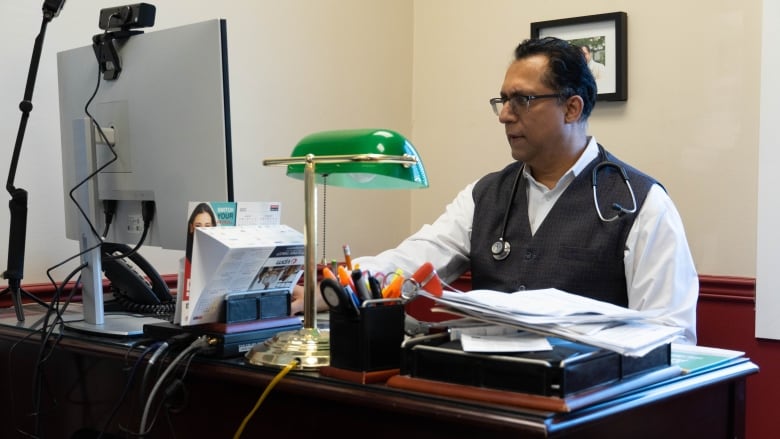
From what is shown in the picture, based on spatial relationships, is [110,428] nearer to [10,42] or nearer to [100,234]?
[100,234]

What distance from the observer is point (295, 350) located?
1324mm

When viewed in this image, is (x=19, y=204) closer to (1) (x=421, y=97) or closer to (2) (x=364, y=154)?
(2) (x=364, y=154)

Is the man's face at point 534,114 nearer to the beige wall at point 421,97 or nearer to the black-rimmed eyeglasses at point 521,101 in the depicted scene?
the black-rimmed eyeglasses at point 521,101

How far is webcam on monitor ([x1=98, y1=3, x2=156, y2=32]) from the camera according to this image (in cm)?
182

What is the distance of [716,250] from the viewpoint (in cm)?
280

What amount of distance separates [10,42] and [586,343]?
180cm

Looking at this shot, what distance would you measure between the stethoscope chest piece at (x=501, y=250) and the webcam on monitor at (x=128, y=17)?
1.06 metres

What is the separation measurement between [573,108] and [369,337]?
134 cm

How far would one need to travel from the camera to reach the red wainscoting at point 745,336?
2605 millimetres

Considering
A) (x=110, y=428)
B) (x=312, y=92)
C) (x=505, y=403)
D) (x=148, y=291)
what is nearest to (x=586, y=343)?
(x=505, y=403)

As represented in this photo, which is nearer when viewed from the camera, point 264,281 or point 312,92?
point 264,281

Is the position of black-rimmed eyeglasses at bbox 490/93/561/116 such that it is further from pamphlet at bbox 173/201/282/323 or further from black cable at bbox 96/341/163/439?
black cable at bbox 96/341/163/439

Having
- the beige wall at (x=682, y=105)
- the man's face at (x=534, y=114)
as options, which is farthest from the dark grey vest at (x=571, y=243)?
the beige wall at (x=682, y=105)

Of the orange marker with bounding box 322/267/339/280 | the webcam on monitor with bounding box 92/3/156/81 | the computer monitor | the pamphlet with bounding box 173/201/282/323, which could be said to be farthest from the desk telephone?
the orange marker with bounding box 322/267/339/280
